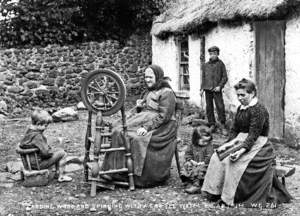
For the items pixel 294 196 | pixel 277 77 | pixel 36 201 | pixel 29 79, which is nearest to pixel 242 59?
pixel 277 77

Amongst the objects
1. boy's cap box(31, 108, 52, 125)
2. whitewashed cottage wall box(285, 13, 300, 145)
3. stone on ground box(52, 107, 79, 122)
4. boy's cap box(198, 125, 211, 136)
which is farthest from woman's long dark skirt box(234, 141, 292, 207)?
Answer: stone on ground box(52, 107, 79, 122)

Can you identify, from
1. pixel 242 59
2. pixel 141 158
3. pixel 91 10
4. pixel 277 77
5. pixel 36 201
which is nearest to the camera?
pixel 36 201

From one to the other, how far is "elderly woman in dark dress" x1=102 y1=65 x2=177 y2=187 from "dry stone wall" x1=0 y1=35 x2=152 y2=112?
815 cm

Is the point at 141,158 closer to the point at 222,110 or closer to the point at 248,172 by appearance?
the point at 248,172

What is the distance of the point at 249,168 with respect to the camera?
5.17 m

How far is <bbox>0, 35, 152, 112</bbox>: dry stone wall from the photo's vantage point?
543 inches

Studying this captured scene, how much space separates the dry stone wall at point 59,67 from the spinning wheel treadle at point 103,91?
8187mm

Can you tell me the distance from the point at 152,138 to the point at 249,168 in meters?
1.44

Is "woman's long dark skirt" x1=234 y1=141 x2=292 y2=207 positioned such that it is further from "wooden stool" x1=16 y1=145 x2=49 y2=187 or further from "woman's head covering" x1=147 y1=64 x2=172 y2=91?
"wooden stool" x1=16 y1=145 x2=49 y2=187

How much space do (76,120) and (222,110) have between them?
13.7 feet

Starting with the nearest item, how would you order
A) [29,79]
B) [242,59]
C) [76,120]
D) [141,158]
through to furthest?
[141,158] → [242,59] → [76,120] → [29,79]

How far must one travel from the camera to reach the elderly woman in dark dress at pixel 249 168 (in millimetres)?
5180

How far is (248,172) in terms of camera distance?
516 cm

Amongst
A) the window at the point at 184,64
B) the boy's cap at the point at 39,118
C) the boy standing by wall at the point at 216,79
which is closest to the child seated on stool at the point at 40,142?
the boy's cap at the point at 39,118
